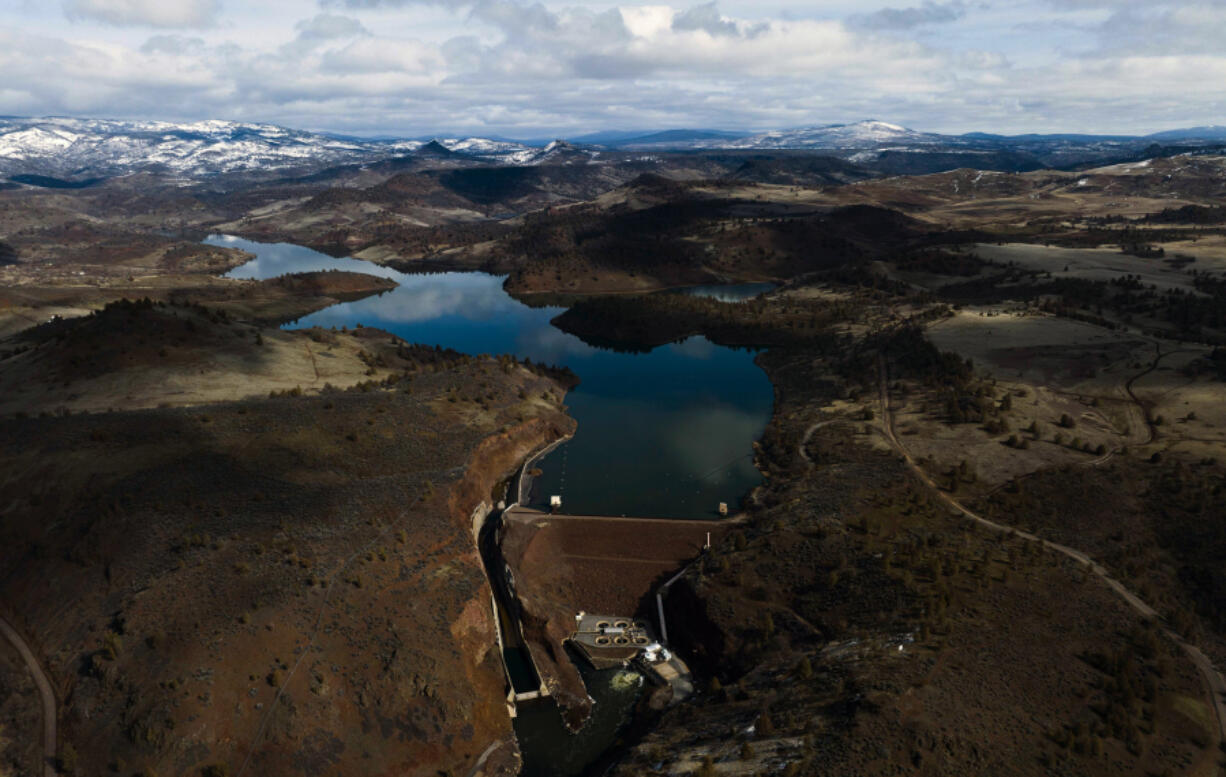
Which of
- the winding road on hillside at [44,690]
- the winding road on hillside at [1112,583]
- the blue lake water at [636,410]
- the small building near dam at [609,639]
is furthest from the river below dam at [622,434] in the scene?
the winding road on hillside at [44,690]

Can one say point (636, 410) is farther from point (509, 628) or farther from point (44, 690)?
point (44, 690)

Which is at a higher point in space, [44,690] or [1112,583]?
[1112,583]

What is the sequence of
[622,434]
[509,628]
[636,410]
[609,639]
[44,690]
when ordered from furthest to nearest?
[636,410], [622,434], [509,628], [609,639], [44,690]

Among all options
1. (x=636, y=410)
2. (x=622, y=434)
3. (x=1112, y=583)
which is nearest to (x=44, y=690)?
(x=622, y=434)

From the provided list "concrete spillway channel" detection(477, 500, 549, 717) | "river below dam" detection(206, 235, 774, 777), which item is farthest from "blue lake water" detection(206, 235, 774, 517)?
"concrete spillway channel" detection(477, 500, 549, 717)

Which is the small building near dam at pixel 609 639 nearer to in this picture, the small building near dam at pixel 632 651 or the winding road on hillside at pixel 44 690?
the small building near dam at pixel 632 651

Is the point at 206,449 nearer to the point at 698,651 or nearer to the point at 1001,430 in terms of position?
the point at 698,651
